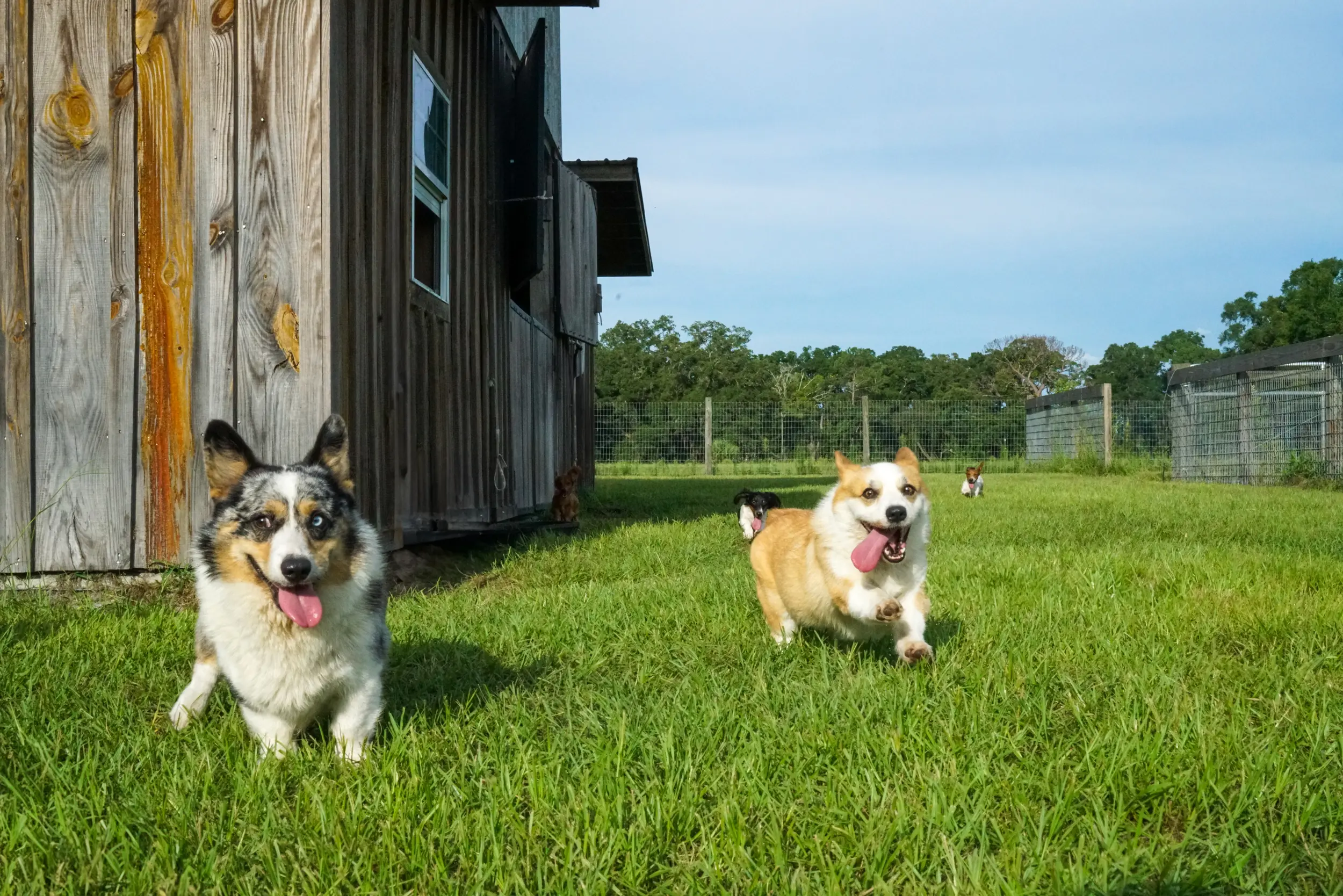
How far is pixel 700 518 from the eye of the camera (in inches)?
396

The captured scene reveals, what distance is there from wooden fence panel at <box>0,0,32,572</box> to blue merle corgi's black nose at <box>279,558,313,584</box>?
3031mm

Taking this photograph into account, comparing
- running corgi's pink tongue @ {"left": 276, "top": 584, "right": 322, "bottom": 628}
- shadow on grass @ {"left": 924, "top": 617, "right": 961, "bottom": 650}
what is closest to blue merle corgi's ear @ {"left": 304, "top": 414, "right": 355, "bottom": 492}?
running corgi's pink tongue @ {"left": 276, "top": 584, "right": 322, "bottom": 628}

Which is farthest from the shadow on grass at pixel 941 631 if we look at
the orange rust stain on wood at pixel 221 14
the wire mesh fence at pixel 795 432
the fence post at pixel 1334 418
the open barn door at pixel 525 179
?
the wire mesh fence at pixel 795 432

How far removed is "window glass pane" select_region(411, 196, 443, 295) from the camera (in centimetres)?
734

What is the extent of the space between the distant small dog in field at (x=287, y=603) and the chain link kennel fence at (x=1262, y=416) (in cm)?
1533

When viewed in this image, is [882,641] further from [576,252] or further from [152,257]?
[576,252]

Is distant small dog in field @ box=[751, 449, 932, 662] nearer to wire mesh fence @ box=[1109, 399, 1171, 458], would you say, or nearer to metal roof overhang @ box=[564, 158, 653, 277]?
metal roof overhang @ box=[564, 158, 653, 277]

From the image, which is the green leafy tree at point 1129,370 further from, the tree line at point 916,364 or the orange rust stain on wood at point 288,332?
the orange rust stain on wood at point 288,332

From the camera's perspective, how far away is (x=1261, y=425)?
1664cm

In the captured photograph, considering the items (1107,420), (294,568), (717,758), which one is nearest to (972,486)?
(1107,420)

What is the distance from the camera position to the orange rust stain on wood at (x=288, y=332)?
15.7 ft

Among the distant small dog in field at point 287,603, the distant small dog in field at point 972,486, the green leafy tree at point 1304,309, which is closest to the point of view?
the distant small dog in field at point 287,603

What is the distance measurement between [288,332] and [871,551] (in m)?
2.96

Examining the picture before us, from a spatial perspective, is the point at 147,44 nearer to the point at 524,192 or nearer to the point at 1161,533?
the point at 524,192
